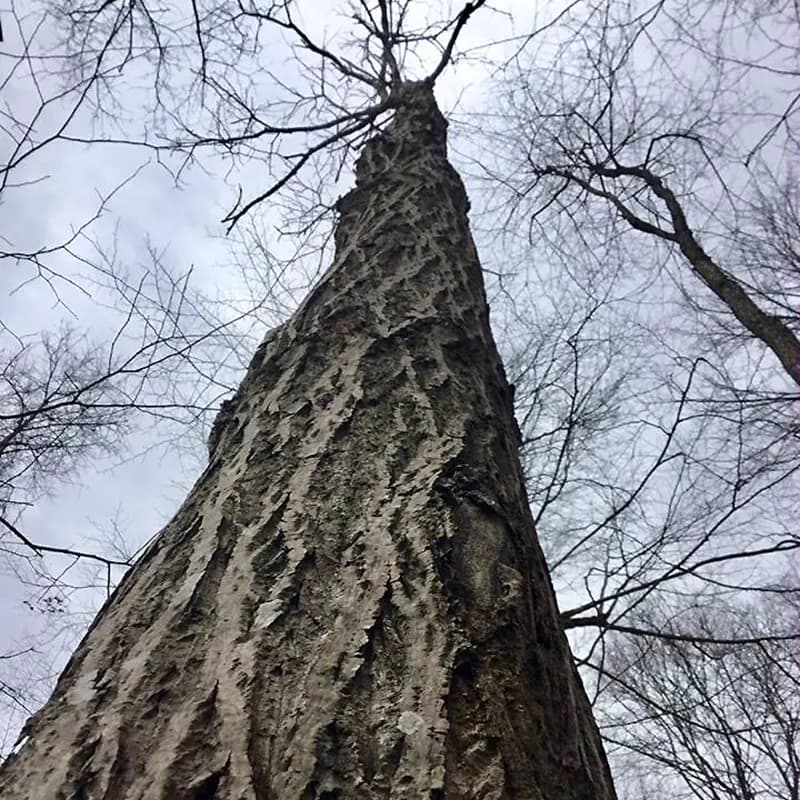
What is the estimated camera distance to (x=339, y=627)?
3.05 feet

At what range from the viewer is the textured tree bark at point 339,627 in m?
0.77

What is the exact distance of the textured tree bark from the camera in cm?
77

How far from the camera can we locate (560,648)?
1.15 m

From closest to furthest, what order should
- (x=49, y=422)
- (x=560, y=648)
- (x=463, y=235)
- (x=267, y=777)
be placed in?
1. (x=267, y=777)
2. (x=560, y=648)
3. (x=463, y=235)
4. (x=49, y=422)

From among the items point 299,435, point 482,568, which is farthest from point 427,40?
point 482,568

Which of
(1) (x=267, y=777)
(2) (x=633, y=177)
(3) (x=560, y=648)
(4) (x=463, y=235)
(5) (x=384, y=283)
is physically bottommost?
(1) (x=267, y=777)

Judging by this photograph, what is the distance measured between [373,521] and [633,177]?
21.3 feet

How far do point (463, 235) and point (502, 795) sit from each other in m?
1.91

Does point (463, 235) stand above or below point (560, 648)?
above

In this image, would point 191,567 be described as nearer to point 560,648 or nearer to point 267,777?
point 267,777

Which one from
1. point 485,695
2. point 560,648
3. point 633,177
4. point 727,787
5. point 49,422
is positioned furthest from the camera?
point 727,787

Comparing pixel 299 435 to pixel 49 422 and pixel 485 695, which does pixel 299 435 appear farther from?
pixel 49 422

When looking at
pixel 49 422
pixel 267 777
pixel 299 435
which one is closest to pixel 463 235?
pixel 299 435

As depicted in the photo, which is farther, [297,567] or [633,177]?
[633,177]
